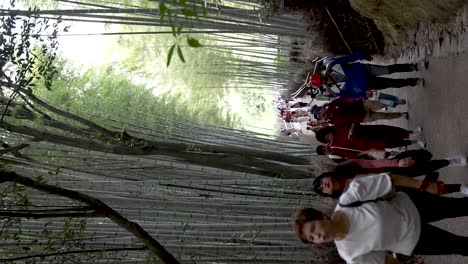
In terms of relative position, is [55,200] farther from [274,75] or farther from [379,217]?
[274,75]

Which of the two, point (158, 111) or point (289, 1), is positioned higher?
point (289, 1)

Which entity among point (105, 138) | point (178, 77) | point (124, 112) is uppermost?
point (178, 77)

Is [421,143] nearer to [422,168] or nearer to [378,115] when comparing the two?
[378,115]

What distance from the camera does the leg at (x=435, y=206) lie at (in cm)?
272

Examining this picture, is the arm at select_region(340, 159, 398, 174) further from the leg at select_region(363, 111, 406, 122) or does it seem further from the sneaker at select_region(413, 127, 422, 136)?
the leg at select_region(363, 111, 406, 122)

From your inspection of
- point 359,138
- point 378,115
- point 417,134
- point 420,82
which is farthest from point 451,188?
point 378,115

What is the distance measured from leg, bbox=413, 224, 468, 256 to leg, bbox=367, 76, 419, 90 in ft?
7.41

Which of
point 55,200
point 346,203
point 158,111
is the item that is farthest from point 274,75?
point 346,203

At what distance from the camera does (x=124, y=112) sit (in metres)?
6.85

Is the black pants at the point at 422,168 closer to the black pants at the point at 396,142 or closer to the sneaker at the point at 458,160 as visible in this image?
the sneaker at the point at 458,160

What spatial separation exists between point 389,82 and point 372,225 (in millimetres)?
2632

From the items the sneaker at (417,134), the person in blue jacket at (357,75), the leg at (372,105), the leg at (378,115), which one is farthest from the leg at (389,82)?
the sneaker at (417,134)

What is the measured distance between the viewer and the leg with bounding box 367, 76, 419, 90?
4.75 metres

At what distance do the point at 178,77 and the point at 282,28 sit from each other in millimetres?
6268
